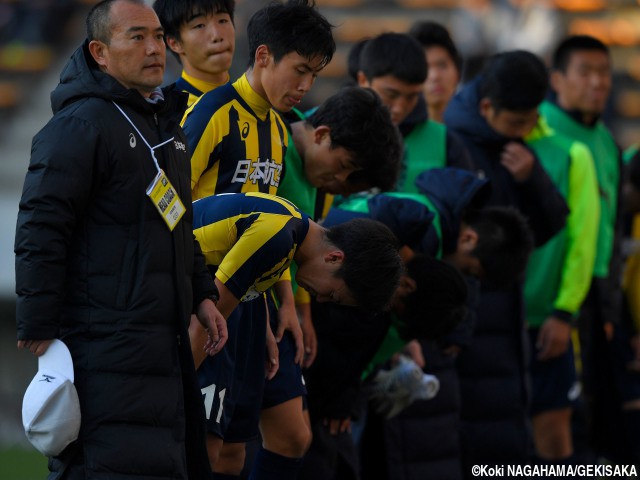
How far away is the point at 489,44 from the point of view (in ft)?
46.0

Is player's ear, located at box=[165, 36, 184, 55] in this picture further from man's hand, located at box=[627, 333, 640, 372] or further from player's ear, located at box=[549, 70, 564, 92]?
man's hand, located at box=[627, 333, 640, 372]

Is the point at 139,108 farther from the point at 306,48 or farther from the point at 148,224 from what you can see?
the point at 306,48

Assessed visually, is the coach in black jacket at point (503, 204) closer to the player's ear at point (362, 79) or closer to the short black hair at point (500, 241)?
the short black hair at point (500, 241)

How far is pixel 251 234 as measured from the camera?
4270mm

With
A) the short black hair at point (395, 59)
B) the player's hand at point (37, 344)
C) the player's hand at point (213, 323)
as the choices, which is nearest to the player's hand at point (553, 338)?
the short black hair at point (395, 59)

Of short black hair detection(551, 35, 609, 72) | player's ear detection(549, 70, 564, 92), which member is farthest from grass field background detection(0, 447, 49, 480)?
short black hair detection(551, 35, 609, 72)

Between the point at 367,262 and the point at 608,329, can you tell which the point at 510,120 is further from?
the point at 367,262

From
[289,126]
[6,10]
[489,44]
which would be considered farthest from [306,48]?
[6,10]

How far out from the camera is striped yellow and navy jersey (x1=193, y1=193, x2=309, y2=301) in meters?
4.26

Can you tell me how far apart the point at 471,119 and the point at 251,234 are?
8.80 ft

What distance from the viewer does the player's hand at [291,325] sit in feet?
15.8

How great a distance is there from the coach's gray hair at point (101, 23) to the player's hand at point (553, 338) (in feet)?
11.2

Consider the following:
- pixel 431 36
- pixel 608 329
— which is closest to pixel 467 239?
pixel 431 36

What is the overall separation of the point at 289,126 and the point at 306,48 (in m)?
0.43
